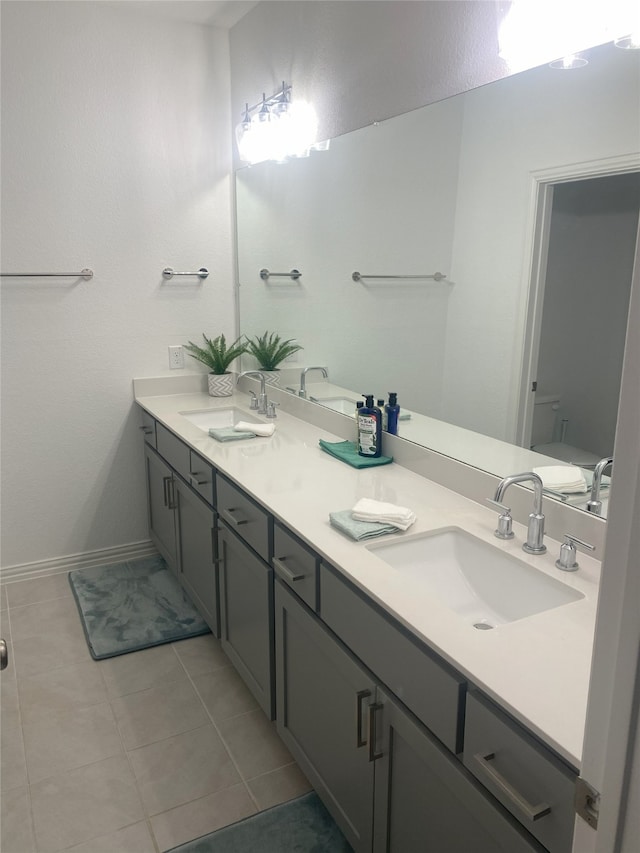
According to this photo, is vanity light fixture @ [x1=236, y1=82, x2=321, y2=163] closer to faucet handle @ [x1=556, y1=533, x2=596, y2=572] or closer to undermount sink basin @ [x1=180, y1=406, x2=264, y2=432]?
undermount sink basin @ [x1=180, y1=406, x2=264, y2=432]

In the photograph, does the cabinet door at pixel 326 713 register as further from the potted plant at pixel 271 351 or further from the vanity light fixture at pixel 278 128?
the vanity light fixture at pixel 278 128

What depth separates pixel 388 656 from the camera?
1279mm

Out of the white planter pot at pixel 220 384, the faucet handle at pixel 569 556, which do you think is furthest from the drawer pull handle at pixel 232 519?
the white planter pot at pixel 220 384

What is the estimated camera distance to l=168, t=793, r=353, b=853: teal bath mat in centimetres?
167

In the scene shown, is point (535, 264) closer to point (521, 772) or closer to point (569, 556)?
point (569, 556)

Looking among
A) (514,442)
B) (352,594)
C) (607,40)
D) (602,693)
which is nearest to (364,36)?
(607,40)

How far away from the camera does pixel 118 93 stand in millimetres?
2828

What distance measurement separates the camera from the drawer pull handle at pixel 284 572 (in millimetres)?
1633

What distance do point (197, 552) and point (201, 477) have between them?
1.17 ft

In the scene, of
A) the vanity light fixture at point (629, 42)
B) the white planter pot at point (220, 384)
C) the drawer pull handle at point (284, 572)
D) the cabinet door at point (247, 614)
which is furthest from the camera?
the white planter pot at point (220, 384)

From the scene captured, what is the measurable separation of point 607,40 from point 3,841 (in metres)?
2.39

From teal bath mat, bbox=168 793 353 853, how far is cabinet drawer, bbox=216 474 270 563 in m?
0.69

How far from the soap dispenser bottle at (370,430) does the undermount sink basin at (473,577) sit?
0.60m

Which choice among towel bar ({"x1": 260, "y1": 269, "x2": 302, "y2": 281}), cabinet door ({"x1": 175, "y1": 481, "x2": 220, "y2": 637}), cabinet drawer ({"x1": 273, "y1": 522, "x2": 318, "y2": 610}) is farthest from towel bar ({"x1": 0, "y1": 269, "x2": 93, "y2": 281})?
cabinet drawer ({"x1": 273, "y1": 522, "x2": 318, "y2": 610})
